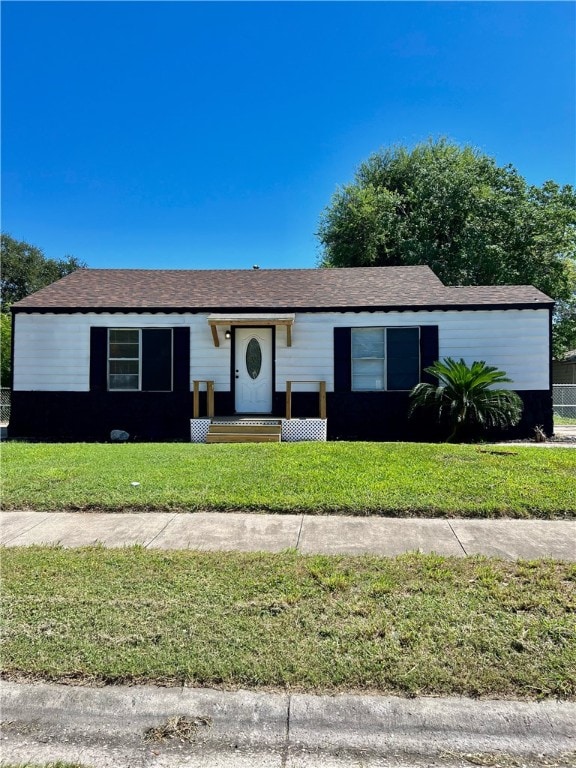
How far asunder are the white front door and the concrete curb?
9.32 m

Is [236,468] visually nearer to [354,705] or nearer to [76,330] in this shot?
[354,705]

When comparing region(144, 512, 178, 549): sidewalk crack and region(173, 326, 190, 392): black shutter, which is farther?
region(173, 326, 190, 392): black shutter

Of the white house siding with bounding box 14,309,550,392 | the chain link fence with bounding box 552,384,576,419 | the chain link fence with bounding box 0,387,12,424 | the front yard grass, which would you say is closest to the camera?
the front yard grass

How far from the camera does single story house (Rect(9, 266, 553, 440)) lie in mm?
11203

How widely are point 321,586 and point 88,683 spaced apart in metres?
1.62

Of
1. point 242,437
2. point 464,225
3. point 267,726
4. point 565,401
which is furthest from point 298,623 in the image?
point 464,225

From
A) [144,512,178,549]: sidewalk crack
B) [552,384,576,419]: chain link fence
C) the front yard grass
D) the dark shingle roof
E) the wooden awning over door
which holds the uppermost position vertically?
the dark shingle roof

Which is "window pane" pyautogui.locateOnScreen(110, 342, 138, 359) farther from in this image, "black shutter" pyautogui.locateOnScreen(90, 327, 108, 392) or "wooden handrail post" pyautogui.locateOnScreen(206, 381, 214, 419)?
"wooden handrail post" pyautogui.locateOnScreen(206, 381, 214, 419)

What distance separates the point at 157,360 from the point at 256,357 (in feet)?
7.91

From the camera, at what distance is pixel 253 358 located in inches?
464

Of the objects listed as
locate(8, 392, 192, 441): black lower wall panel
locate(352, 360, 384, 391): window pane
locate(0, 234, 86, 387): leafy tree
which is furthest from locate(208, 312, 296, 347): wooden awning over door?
locate(0, 234, 86, 387): leafy tree

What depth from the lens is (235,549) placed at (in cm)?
433

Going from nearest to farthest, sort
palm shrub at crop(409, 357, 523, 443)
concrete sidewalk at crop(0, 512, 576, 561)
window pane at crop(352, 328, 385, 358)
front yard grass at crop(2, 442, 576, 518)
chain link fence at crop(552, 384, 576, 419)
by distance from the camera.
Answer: concrete sidewalk at crop(0, 512, 576, 561) < front yard grass at crop(2, 442, 576, 518) < palm shrub at crop(409, 357, 523, 443) < window pane at crop(352, 328, 385, 358) < chain link fence at crop(552, 384, 576, 419)

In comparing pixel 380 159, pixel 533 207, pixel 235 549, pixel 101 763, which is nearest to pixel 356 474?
pixel 235 549
